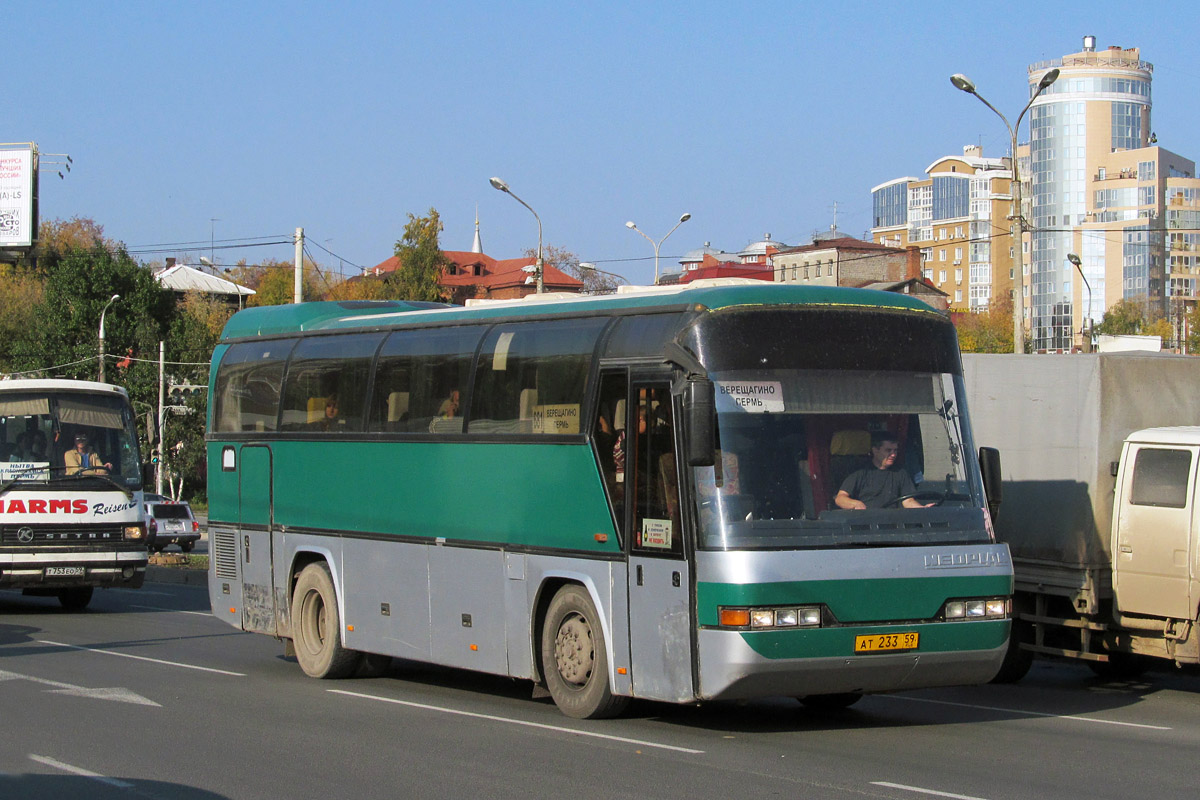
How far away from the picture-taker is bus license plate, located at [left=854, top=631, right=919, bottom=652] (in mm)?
9586

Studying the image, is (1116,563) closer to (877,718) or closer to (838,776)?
(877,718)

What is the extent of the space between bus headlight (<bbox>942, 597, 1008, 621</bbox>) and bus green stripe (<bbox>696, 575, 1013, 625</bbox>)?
5 cm

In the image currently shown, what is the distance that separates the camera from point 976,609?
10.0m

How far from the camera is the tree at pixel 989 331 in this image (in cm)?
10088

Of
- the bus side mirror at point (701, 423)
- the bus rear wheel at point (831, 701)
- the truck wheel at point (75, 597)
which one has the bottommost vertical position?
the truck wheel at point (75, 597)

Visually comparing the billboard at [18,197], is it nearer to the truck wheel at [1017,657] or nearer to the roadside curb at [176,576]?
the roadside curb at [176,576]

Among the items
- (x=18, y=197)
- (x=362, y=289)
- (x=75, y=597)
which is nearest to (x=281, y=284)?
(x=362, y=289)

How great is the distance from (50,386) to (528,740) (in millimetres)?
13223

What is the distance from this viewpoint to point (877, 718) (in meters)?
11.2

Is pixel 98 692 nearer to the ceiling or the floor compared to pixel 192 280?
nearer to the floor

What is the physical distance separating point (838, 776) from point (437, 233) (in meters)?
81.5

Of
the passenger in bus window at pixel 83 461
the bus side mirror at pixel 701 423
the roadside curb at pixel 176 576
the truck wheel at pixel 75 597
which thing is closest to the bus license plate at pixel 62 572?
the passenger in bus window at pixel 83 461

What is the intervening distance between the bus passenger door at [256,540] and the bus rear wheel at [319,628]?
20.5 inches

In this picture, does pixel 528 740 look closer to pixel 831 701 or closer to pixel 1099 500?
pixel 831 701
